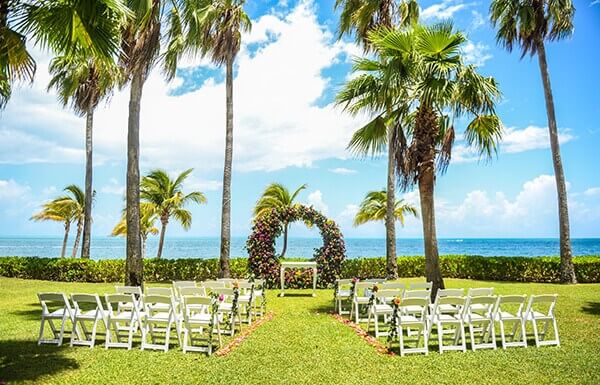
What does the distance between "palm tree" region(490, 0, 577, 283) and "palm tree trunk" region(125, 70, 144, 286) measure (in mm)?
14354

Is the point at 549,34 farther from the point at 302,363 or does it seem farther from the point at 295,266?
the point at 302,363

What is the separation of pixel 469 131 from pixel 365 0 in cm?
819

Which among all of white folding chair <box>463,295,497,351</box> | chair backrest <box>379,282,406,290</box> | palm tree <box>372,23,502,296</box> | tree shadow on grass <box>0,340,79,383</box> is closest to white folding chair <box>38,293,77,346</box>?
tree shadow on grass <box>0,340,79,383</box>

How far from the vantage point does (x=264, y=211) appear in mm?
23234

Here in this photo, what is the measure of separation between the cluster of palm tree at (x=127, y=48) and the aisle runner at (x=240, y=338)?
13.2ft

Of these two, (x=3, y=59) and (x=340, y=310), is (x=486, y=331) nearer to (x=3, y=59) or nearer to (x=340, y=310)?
(x=340, y=310)

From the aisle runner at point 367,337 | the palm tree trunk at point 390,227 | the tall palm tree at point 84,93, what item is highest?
the tall palm tree at point 84,93

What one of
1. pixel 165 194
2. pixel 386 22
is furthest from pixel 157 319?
pixel 165 194

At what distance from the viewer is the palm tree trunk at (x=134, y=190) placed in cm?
1265

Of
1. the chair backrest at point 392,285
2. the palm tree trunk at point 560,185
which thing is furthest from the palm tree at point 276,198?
the chair backrest at point 392,285

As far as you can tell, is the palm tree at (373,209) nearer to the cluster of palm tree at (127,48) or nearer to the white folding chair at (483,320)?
the cluster of palm tree at (127,48)

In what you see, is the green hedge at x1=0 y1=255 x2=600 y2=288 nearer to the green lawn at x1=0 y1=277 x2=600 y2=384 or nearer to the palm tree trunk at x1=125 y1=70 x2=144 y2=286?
the palm tree trunk at x1=125 y1=70 x2=144 y2=286

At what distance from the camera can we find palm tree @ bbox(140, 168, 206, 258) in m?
25.0

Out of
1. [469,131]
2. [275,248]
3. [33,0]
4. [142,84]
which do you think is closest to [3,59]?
[33,0]
